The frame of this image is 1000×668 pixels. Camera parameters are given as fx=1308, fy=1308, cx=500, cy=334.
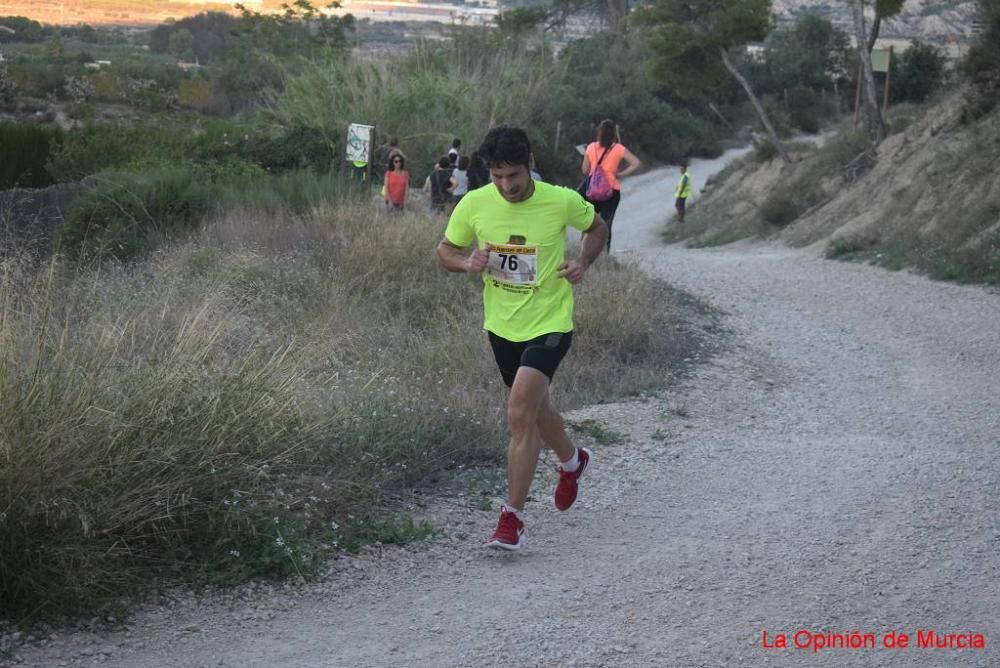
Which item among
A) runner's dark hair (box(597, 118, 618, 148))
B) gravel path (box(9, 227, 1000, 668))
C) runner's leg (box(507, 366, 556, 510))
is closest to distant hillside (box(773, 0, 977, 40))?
runner's dark hair (box(597, 118, 618, 148))

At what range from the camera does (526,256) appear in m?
5.66

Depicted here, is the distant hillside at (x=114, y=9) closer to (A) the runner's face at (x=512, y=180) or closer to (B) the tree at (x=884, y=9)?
(B) the tree at (x=884, y=9)

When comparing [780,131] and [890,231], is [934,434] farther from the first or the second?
[780,131]

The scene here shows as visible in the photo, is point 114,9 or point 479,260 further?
point 114,9

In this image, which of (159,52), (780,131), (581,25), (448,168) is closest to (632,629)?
(448,168)

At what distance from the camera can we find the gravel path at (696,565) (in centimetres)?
464

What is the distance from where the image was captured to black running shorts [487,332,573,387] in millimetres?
5613

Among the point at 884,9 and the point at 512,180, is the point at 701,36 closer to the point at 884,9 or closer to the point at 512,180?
the point at 884,9

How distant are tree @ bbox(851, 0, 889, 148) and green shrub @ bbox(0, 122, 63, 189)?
16364mm

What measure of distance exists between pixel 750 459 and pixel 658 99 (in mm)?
55219

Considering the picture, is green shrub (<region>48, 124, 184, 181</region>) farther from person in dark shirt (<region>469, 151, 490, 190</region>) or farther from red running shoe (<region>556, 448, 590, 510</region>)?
red running shoe (<region>556, 448, 590, 510</region>)

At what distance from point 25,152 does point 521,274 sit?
2185cm

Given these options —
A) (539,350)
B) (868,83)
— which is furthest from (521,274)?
(868,83)

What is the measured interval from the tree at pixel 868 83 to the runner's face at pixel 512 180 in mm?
23052
